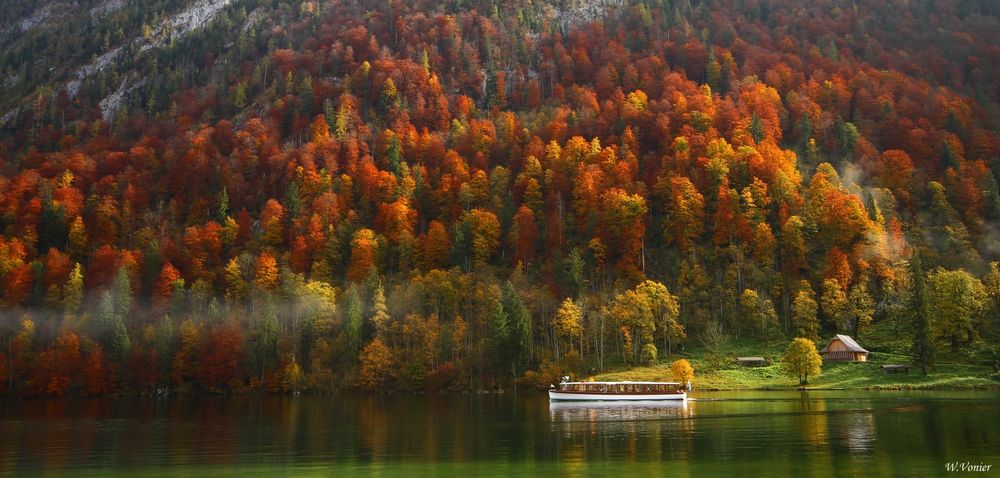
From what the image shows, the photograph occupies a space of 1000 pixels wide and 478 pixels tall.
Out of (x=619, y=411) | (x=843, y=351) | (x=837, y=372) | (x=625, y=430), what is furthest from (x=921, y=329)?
(x=625, y=430)

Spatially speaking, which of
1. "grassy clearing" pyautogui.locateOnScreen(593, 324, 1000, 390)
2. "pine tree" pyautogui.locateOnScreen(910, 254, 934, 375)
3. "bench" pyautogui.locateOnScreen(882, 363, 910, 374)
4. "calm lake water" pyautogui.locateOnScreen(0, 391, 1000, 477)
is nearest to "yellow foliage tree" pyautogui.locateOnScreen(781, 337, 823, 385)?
"grassy clearing" pyautogui.locateOnScreen(593, 324, 1000, 390)

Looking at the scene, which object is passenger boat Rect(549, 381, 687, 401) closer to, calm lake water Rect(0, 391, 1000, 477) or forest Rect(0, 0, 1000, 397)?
calm lake water Rect(0, 391, 1000, 477)

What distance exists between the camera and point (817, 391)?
3713 inches

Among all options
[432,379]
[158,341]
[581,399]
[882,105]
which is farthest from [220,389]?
[882,105]

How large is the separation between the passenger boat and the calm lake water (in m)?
4.25

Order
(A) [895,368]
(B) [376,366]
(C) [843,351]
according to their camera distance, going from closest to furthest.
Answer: (A) [895,368] < (C) [843,351] < (B) [376,366]

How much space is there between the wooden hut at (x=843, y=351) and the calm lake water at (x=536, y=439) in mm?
25383

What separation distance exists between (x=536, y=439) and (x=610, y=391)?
1705 inches

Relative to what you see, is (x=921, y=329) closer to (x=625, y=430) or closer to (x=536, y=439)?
(x=625, y=430)

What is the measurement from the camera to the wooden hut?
10744 centimetres

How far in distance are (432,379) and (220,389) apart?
131ft

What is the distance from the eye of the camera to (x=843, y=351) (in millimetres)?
108125

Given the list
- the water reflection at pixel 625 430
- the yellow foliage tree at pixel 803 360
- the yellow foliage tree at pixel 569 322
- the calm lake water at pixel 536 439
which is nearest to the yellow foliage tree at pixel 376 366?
the yellow foliage tree at pixel 569 322

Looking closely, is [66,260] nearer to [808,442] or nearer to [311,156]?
[311,156]
